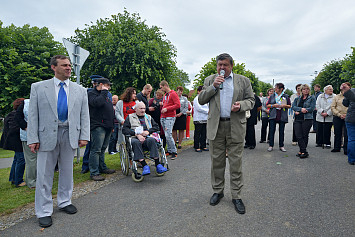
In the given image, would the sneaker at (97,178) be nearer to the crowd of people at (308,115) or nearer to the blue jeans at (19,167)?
the blue jeans at (19,167)

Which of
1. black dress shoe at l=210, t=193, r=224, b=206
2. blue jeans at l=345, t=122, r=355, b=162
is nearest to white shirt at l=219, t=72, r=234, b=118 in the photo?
black dress shoe at l=210, t=193, r=224, b=206

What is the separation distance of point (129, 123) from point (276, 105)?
16.0 ft

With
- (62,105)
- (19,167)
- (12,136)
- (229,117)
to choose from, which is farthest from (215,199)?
(12,136)

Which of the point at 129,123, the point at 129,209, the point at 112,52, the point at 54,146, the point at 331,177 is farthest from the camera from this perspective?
the point at 112,52

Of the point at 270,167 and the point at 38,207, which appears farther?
the point at 270,167

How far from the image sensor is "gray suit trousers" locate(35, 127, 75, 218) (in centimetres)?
308

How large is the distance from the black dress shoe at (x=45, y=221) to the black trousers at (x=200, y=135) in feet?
16.9

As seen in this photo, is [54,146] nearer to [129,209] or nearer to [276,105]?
[129,209]

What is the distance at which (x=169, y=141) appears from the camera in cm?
657

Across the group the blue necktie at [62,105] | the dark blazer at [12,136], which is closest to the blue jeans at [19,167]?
the dark blazer at [12,136]

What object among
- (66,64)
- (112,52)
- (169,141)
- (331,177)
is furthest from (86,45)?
(331,177)

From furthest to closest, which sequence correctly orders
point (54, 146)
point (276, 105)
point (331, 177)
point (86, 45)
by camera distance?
point (86, 45) < point (276, 105) < point (331, 177) < point (54, 146)

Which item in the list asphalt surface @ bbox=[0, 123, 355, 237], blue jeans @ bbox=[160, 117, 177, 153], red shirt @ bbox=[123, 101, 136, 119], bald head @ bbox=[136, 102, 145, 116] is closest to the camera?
asphalt surface @ bbox=[0, 123, 355, 237]

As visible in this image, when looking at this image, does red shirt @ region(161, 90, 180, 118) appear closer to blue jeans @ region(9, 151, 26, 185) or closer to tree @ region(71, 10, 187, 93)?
blue jeans @ region(9, 151, 26, 185)
